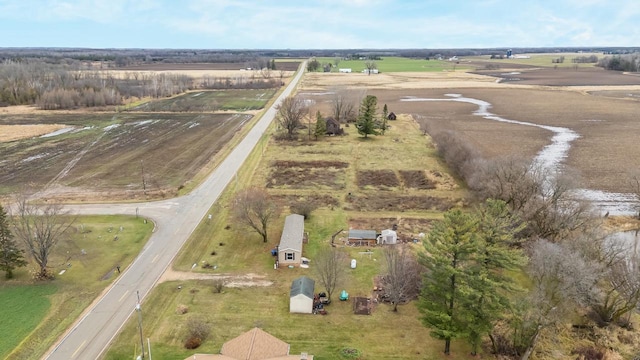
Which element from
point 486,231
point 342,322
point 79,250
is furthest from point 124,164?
point 486,231

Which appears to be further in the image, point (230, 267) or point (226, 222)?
point (226, 222)

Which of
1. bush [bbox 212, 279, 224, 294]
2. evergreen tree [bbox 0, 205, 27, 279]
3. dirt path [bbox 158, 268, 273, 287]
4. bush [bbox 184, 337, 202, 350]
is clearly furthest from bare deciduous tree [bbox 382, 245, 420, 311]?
evergreen tree [bbox 0, 205, 27, 279]

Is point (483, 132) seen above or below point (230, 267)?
above

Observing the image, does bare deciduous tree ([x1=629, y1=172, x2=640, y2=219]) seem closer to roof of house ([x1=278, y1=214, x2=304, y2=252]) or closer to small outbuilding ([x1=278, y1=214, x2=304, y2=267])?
roof of house ([x1=278, y1=214, x2=304, y2=252])

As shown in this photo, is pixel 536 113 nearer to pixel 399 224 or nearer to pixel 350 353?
pixel 399 224

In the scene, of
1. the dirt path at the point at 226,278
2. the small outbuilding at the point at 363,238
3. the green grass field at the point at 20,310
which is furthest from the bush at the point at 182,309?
the small outbuilding at the point at 363,238

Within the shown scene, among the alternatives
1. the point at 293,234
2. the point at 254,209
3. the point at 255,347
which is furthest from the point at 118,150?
the point at 255,347

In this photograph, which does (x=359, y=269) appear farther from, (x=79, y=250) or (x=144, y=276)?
(x=79, y=250)
